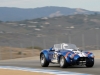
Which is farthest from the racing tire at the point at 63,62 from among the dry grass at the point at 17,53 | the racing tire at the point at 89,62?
the dry grass at the point at 17,53

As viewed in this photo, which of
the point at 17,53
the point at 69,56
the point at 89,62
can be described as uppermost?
the point at 69,56

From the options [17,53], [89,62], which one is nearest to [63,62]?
[89,62]

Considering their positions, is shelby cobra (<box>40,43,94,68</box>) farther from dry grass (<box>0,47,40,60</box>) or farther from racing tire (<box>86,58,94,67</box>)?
dry grass (<box>0,47,40,60</box>)

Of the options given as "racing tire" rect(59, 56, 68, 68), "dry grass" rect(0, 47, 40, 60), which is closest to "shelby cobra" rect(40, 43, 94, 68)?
"racing tire" rect(59, 56, 68, 68)

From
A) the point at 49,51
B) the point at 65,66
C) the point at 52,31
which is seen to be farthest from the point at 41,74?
the point at 52,31

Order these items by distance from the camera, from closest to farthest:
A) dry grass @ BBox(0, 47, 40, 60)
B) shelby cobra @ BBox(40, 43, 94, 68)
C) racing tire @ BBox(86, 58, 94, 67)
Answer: shelby cobra @ BBox(40, 43, 94, 68) < racing tire @ BBox(86, 58, 94, 67) < dry grass @ BBox(0, 47, 40, 60)

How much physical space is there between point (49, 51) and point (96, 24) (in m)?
115

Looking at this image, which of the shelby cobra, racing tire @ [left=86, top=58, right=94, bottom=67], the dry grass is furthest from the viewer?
the dry grass

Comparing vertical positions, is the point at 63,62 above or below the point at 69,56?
below

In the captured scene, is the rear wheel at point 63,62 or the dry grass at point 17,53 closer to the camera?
the rear wheel at point 63,62

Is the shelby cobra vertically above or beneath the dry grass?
above

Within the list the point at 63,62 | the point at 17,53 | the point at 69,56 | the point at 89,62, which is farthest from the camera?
the point at 17,53

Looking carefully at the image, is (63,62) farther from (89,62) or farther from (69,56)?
(89,62)

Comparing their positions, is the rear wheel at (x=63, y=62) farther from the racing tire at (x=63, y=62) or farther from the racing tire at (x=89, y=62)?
the racing tire at (x=89, y=62)
